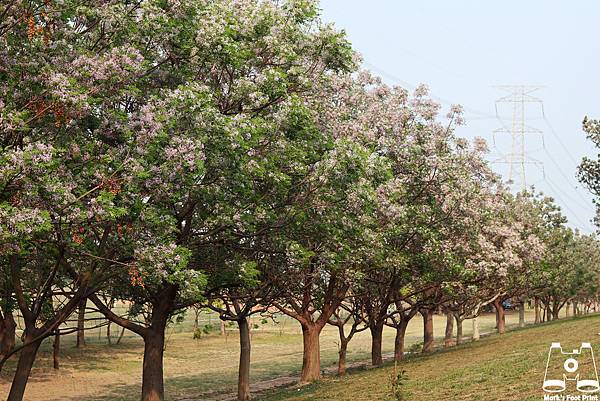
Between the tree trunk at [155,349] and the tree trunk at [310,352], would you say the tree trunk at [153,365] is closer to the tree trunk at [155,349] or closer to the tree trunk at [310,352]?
the tree trunk at [155,349]

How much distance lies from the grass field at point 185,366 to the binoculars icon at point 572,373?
3099 mm

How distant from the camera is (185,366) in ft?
171

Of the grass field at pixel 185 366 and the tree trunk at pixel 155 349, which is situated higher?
the tree trunk at pixel 155 349

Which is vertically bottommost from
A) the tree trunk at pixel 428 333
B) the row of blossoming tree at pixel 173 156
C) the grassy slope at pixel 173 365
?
the grassy slope at pixel 173 365

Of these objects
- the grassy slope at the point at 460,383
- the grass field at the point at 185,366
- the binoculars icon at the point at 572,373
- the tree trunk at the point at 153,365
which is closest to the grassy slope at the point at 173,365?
the grass field at the point at 185,366

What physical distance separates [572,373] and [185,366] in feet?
121

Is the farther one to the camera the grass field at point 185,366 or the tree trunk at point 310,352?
the grass field at point 185,366

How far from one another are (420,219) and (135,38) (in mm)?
17630

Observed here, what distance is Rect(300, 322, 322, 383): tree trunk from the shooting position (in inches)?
1366

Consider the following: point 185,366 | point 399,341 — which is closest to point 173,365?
point 185,366

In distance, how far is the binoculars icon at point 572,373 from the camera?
16500 mm

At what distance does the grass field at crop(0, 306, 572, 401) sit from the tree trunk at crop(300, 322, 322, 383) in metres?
1.57

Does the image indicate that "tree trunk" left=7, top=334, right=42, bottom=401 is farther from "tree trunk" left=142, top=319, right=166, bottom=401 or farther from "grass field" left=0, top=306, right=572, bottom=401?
"grass field" left=0, top=306, right=572, bottom=401

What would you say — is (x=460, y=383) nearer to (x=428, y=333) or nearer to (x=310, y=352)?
(x=310, y=352)
